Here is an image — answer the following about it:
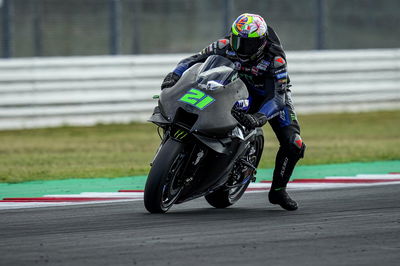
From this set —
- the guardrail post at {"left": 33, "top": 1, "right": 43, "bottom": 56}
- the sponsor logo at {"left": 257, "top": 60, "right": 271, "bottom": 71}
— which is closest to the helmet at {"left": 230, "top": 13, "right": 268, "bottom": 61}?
the sponsor logo at {"left": 257, "top": 60, "right": 271, "bottom": 71}

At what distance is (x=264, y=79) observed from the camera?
27.4 feet

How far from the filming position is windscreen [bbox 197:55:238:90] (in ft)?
25.6

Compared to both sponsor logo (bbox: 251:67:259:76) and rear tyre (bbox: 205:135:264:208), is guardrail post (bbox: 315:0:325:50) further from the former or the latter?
sponsor logo (bbox: 251:67:259:76)

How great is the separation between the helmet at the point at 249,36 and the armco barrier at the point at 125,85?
8.34m

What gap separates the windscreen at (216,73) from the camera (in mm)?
7789

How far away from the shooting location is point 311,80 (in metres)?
18.8

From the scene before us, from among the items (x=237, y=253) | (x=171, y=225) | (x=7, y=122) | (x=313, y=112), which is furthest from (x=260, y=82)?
(x=313, y=112)

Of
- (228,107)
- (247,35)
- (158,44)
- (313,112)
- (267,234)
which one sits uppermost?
(247,35)

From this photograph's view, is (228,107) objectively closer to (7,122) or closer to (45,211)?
(45,211)

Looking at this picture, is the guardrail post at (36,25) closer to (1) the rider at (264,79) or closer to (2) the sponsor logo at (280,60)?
(1) the rider at (264,79)

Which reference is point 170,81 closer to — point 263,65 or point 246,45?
point 246,45

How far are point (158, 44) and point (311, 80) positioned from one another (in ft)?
10.7

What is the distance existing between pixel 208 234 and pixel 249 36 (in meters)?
1.96

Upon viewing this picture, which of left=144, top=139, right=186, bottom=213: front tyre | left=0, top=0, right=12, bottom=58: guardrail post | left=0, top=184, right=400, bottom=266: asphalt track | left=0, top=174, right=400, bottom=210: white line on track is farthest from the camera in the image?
left=0, top=0, right=12, bottom=58: guardrail post
